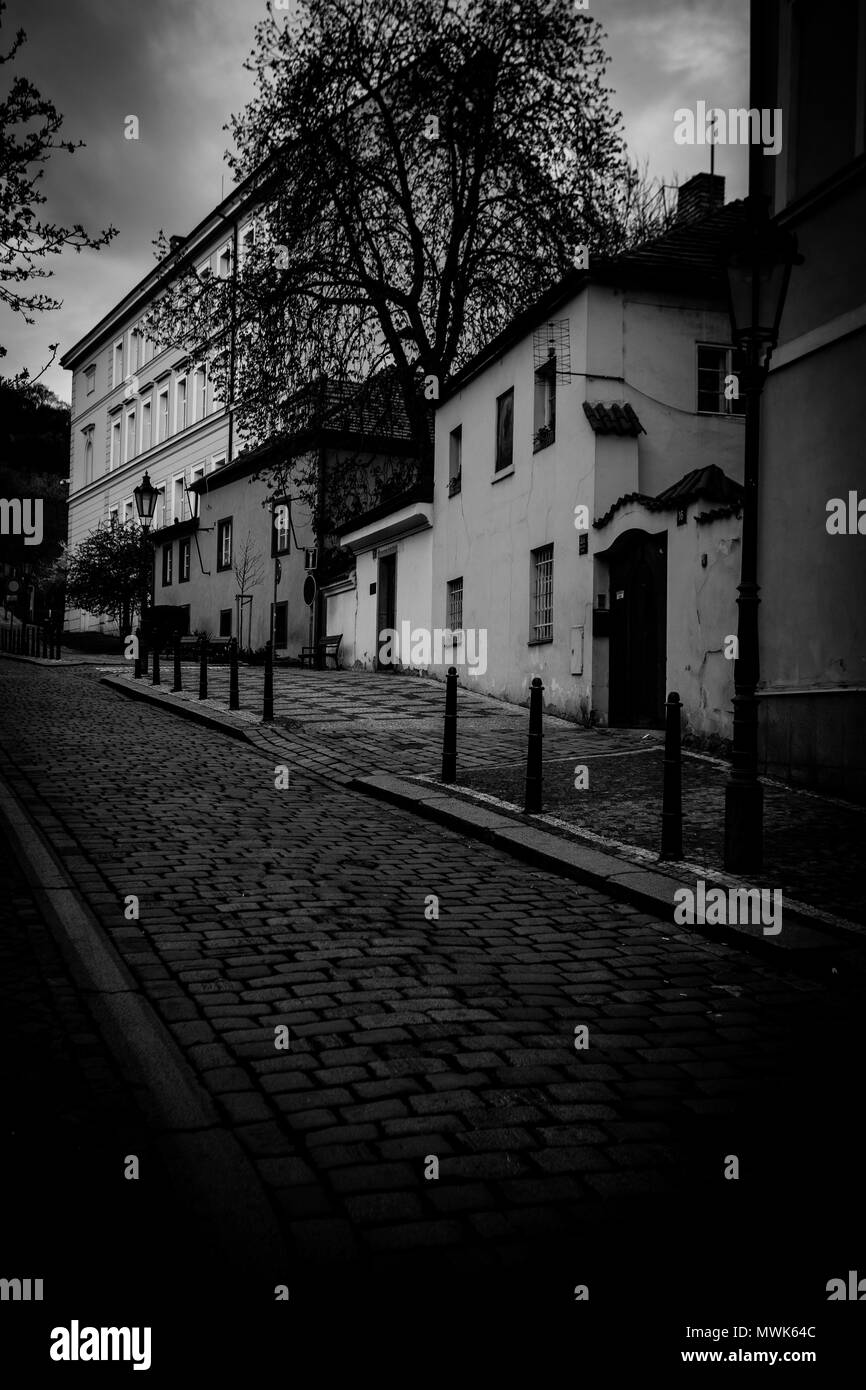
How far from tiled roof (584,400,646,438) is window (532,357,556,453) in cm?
160

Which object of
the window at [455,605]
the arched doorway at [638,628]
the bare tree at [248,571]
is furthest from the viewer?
the bare tree at [248,571]

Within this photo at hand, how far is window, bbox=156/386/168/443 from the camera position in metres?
Answer: 55.0

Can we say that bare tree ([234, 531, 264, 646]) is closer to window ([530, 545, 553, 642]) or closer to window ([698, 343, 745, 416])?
window ([530, 545, 553, 642])

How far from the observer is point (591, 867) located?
732 centimetres

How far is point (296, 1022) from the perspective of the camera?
4.52 metres

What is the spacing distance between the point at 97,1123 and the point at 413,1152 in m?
0.98

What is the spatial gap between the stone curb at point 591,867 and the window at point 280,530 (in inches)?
1012

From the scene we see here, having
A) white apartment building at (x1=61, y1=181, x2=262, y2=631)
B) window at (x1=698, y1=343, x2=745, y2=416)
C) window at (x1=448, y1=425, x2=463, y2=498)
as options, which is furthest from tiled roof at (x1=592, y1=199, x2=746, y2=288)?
white apartment building at (x1=61, y1=181, x2=262, y2=631)

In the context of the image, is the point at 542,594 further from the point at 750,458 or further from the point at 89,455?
the point at 89,455

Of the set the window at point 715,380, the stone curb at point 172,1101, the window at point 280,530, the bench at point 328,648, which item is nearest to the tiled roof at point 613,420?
the window at point 715,380

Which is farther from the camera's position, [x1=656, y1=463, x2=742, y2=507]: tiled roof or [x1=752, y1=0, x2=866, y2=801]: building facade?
[x1=656, y1=463, x2=742, y2=507]: tiled roof

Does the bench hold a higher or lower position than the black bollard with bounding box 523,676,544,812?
higher

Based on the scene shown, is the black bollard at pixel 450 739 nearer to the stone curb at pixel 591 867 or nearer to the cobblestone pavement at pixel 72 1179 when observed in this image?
the stone curb at pixel 591 867

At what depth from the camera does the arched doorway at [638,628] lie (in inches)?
592
